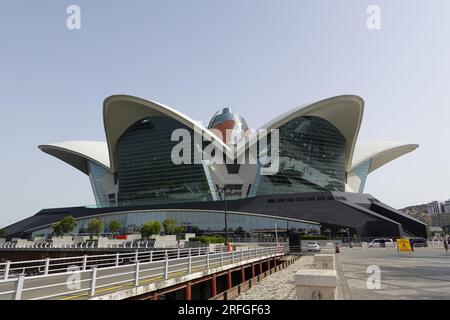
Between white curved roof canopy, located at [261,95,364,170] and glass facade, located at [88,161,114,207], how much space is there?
45.9 meters

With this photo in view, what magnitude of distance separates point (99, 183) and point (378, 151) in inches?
3070

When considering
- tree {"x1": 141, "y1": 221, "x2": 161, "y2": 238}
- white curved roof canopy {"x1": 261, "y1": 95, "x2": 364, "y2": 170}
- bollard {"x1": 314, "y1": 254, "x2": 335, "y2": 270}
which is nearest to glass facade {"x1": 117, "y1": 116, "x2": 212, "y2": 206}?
tree {"x1": 141, "y1": 221, "x2": 161, "y2": 238}

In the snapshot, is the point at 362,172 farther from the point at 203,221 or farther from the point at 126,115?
the point at 126,115

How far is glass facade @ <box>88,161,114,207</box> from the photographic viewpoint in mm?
84812

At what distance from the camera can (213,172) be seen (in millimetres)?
71625

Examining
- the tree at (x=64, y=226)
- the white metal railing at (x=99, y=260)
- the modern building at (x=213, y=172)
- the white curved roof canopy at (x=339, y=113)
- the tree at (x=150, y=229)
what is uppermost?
the white curved roof canopy at (x=339, y=113)

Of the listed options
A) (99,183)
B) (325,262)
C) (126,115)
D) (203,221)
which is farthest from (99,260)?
(99,183)

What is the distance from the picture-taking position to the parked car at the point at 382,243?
45.3m

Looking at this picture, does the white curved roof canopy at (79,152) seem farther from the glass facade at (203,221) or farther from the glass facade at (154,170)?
the glass facade at (203,221)

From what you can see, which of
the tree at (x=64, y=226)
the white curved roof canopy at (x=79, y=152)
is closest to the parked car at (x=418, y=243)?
the tree at (x=64, y=226)

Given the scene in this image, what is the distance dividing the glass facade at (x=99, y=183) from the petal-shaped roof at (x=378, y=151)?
66983mm

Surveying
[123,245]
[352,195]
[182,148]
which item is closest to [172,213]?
[182,148]

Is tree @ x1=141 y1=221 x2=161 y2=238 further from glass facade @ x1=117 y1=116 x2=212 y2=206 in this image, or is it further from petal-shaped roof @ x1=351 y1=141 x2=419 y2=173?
petal-shaped roof @ x1=351 y1=141 x2=419 y2=173
